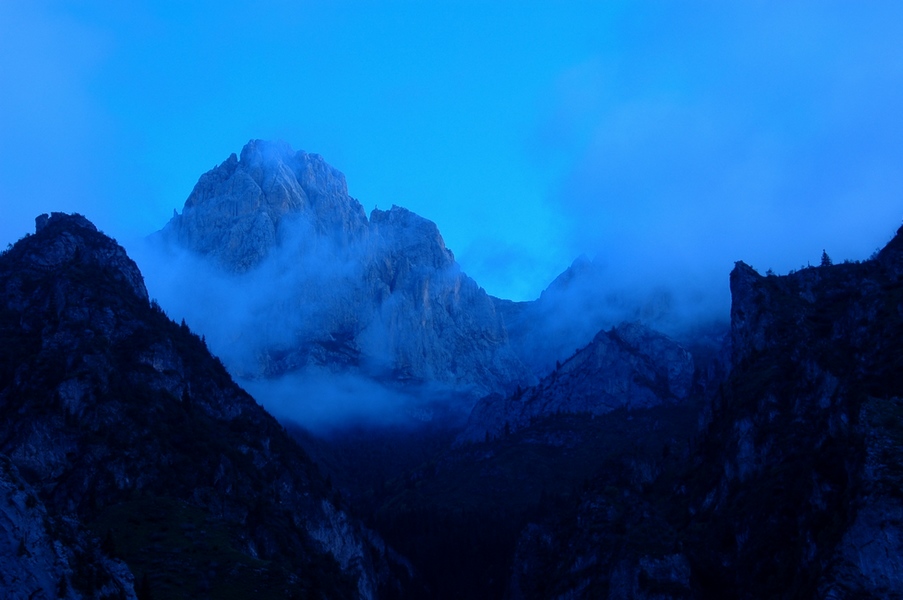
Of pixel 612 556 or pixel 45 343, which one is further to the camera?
pixel 45 343

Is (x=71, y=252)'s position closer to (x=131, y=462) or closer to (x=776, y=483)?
(x=131, y=462)

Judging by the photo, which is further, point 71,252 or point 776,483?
point 71,252

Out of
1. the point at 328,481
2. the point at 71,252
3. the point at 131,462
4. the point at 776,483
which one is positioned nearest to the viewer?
the point at 776,483

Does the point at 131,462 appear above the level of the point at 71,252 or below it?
below

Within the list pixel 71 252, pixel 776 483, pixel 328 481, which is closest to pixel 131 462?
pixel 328 481

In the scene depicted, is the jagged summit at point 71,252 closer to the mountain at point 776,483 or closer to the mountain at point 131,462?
the mountain at point 131,462

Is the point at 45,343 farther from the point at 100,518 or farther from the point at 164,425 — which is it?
the point at 100,518

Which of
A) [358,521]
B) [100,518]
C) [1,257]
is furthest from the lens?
[358,521]

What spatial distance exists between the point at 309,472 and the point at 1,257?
75.7 metres

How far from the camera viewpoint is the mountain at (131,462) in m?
83.7

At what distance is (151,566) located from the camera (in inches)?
4198

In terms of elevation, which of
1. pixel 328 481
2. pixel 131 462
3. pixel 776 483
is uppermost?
pixel 328 481

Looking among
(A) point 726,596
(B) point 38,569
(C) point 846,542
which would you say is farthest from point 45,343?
(C) point 846,542

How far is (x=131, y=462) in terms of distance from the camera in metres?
137
